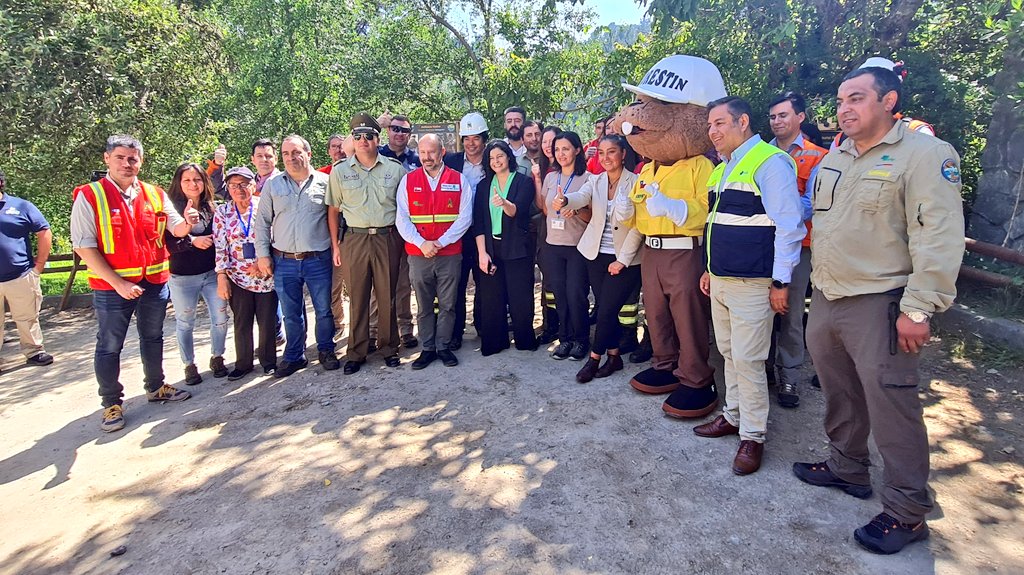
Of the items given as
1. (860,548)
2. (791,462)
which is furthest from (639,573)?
(791,462)

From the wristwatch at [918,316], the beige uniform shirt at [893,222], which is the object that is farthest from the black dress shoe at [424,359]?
the wristwatch at [918,316]

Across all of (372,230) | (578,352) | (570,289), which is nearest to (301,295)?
(372,230)

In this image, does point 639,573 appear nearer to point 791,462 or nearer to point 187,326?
point 791,462

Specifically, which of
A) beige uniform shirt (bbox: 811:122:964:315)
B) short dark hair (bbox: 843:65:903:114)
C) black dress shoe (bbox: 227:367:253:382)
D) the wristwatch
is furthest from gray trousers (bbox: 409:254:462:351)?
the wristwatch

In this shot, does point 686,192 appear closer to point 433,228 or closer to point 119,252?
point 433,228

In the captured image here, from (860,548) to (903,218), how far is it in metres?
1.53

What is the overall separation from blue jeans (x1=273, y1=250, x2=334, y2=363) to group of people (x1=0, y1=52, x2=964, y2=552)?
2 cm

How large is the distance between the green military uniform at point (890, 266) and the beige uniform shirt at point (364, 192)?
349 centimetres

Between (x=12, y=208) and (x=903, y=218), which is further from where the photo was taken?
(x=12, y=208)

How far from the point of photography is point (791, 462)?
339cm

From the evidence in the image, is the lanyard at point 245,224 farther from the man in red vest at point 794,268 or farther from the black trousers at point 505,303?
the man in red vest at point 794,268

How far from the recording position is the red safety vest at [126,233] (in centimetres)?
414

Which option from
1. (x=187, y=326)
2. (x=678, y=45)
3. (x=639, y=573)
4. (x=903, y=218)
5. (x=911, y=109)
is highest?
(x=678, y=45)

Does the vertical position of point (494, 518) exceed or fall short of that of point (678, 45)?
it falls short
